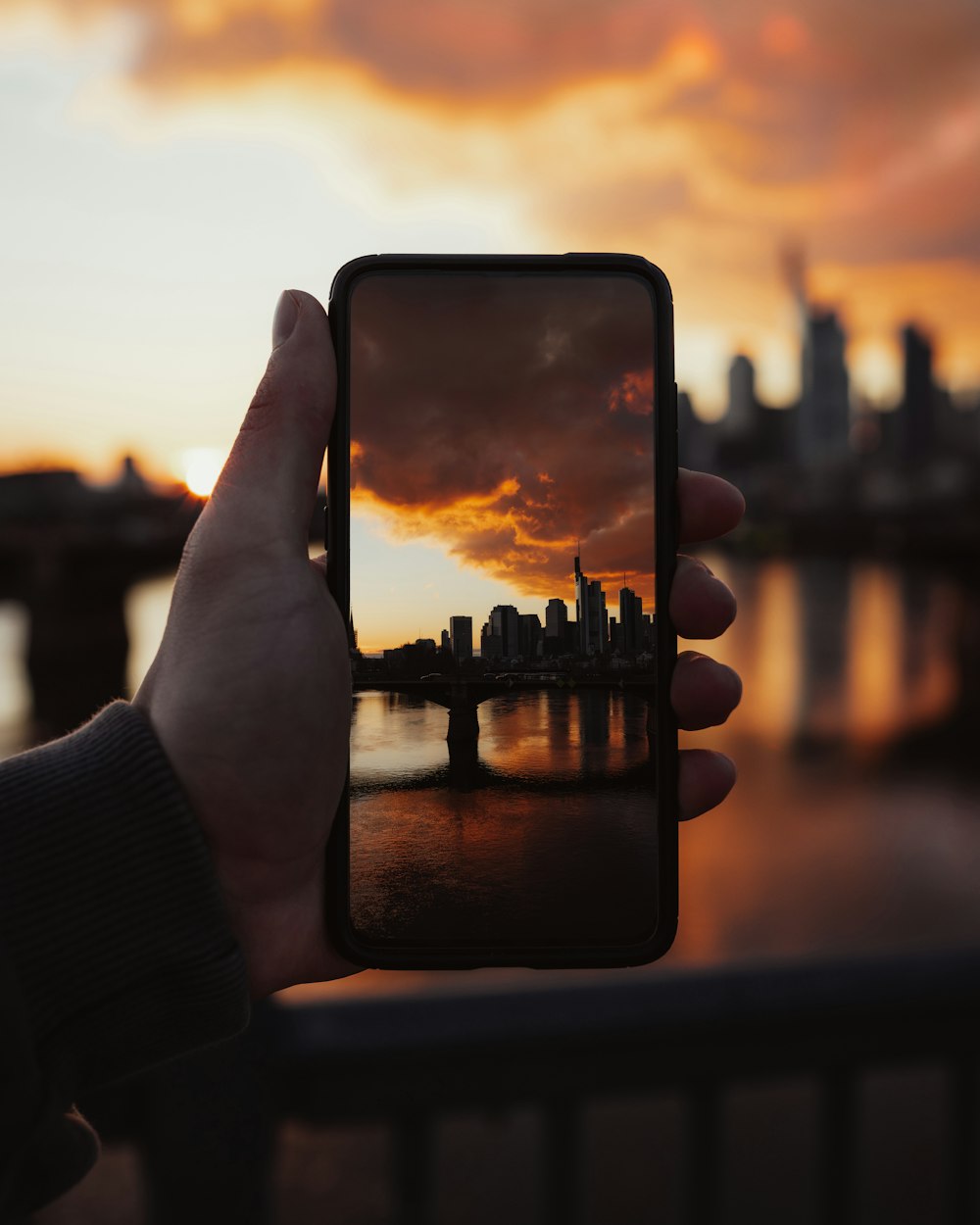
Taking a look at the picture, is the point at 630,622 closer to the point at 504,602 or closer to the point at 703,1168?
the point at 504,602

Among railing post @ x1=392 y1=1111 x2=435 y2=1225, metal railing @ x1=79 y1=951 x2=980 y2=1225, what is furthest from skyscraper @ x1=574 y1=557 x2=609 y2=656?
railing post @ x1=392 y1=1111 x2=435 y2=1225

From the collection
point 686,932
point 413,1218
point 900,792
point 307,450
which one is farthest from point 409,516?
point 900,792

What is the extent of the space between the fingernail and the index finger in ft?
2.48

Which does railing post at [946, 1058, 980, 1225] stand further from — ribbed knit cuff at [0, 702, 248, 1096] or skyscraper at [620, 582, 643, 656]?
ribbed knit cuff at [0, 702, 248, 1096]

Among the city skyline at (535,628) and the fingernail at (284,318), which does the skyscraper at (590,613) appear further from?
the fingernail at (284,318)

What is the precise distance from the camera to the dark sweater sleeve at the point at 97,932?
1368 mm

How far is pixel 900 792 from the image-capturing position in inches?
1314

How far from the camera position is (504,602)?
5.56ft

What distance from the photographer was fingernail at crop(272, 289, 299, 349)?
1.80m

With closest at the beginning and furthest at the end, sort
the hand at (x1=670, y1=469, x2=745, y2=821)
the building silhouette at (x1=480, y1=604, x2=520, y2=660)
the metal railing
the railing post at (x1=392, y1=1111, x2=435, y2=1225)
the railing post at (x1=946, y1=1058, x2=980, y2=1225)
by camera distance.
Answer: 1. the building silhouette at (x1=480, y1=604, x2=520, y2=660)
2. the hand at (x1=670, y1=469, x2=745, y2=821)
3. the metal railing
4. the railing post at (x1=392, y1=1111, x2=435, y2=1225)
5. the railing post at (x1=946, y1=1058, x2=980, y2=1225)

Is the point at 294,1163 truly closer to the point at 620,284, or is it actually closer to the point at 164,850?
the point at 164,850

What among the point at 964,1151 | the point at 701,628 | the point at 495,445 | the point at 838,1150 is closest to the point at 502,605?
the point at 495,445

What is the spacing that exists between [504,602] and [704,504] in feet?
1.48

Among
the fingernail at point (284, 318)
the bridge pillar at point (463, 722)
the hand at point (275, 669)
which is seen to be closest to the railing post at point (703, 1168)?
the hand at point (275, 669)
